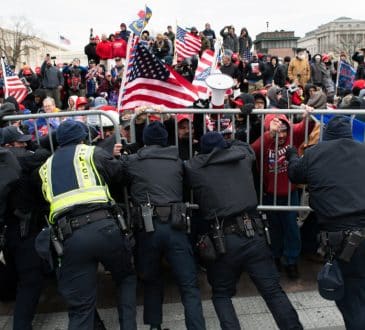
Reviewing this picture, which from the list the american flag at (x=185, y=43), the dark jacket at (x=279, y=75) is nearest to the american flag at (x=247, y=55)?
the dark jacket at (x=279, y=75)

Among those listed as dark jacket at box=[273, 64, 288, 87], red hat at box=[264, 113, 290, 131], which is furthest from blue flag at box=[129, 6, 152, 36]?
red hat at box=[264, 113, 290, 131]

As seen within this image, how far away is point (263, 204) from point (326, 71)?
1064 cm

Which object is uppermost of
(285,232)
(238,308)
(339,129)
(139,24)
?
(139,24)

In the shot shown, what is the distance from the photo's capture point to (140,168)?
395cm

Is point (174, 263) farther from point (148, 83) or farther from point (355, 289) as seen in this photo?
point (148, 83)

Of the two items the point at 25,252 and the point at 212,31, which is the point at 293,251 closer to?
the point at 25,252

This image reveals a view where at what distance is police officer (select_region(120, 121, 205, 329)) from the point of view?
12.4 ft

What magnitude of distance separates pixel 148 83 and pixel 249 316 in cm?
271

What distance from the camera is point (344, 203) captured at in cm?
346

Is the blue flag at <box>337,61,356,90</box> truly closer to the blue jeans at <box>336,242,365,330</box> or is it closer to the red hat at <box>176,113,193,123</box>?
the red hat at <box>176,113,193,123</box>

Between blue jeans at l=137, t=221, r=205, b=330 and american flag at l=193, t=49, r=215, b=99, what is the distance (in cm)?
260

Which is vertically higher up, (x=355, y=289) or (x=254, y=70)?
(x=254, y=70)

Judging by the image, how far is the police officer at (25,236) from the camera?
397cm

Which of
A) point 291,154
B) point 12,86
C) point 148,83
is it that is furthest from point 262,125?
point 12,86
